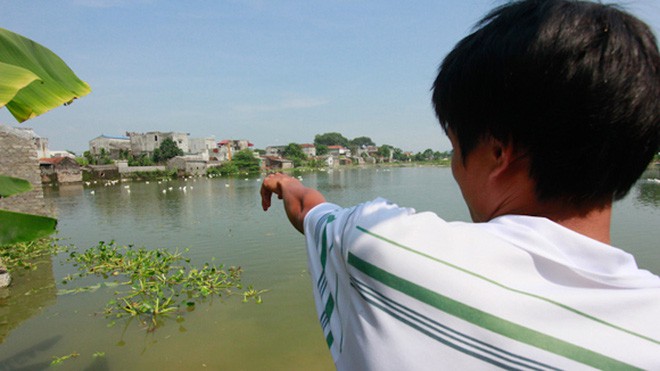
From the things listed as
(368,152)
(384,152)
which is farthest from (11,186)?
(368,152)

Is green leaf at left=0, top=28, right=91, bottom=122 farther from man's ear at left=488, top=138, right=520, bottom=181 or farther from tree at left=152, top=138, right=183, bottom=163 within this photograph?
tree at left=152, top=138, right=183, bottom=163

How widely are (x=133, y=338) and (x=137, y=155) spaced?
50487 millimetres

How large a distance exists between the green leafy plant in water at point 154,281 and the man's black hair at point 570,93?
5.16 metres

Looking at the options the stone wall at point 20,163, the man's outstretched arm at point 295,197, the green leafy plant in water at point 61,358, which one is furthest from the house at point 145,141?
the man's outstretched arm at point 295,197

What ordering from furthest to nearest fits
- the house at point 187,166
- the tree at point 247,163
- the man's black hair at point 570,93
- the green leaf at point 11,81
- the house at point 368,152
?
1. the house at point 368,152
2. the tree at point 247,163
3. the house at point 187,166
4. the green leaf at point 11,81
5. the man's black hair at point 570,93

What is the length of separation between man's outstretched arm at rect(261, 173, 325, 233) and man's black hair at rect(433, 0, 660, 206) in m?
0.41

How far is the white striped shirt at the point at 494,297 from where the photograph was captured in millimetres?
468

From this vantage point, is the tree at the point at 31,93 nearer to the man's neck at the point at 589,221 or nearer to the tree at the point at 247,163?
the man's neck at the point at 589,221

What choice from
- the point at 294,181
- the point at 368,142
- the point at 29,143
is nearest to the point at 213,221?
the point at 29,143

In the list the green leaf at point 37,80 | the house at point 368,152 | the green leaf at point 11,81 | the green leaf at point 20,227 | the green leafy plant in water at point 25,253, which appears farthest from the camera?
the house at point 368,152

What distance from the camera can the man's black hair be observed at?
0.57m

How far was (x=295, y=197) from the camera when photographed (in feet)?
3.21

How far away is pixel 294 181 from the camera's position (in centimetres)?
113

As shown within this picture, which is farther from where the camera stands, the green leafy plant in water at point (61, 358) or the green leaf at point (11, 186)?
the green leafy plant in water at point (61, 358)
